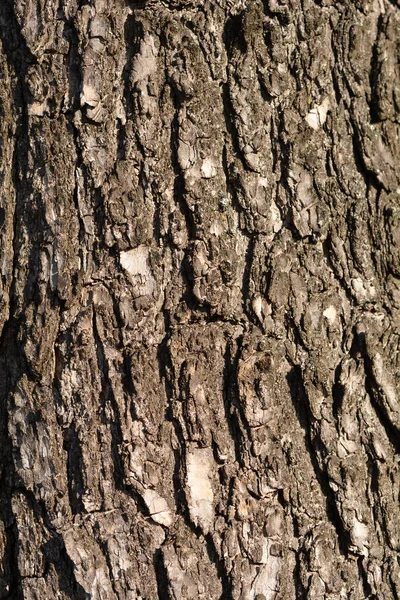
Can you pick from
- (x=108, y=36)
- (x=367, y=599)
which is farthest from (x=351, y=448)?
(x=108, y=36)

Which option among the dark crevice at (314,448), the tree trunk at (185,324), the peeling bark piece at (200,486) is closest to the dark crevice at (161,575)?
the tree trunk at (185,324)

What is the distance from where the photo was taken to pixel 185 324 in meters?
1.72

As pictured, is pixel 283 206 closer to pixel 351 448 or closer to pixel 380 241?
pixel 380 241

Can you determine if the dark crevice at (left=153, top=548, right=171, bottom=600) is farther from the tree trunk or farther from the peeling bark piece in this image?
the peeling bark piece

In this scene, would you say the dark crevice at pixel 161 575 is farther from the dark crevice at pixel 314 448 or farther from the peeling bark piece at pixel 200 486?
the dark crevice at pixel 314 448

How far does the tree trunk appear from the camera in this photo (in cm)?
170

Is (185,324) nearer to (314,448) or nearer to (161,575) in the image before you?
(314,448)

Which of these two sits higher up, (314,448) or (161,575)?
Result: (314,448)

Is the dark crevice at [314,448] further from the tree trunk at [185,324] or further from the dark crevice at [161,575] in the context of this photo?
the dark crevice at [161,575]

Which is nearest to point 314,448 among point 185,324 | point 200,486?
point 200,486

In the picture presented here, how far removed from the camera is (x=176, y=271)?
1.73 m

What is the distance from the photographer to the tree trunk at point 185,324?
1.70 meters

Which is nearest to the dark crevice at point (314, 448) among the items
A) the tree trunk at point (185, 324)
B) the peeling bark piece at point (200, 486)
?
the tree trunk at point (185, 324)

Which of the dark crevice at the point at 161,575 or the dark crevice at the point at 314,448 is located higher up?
the dark crevice at the point at 314,448
